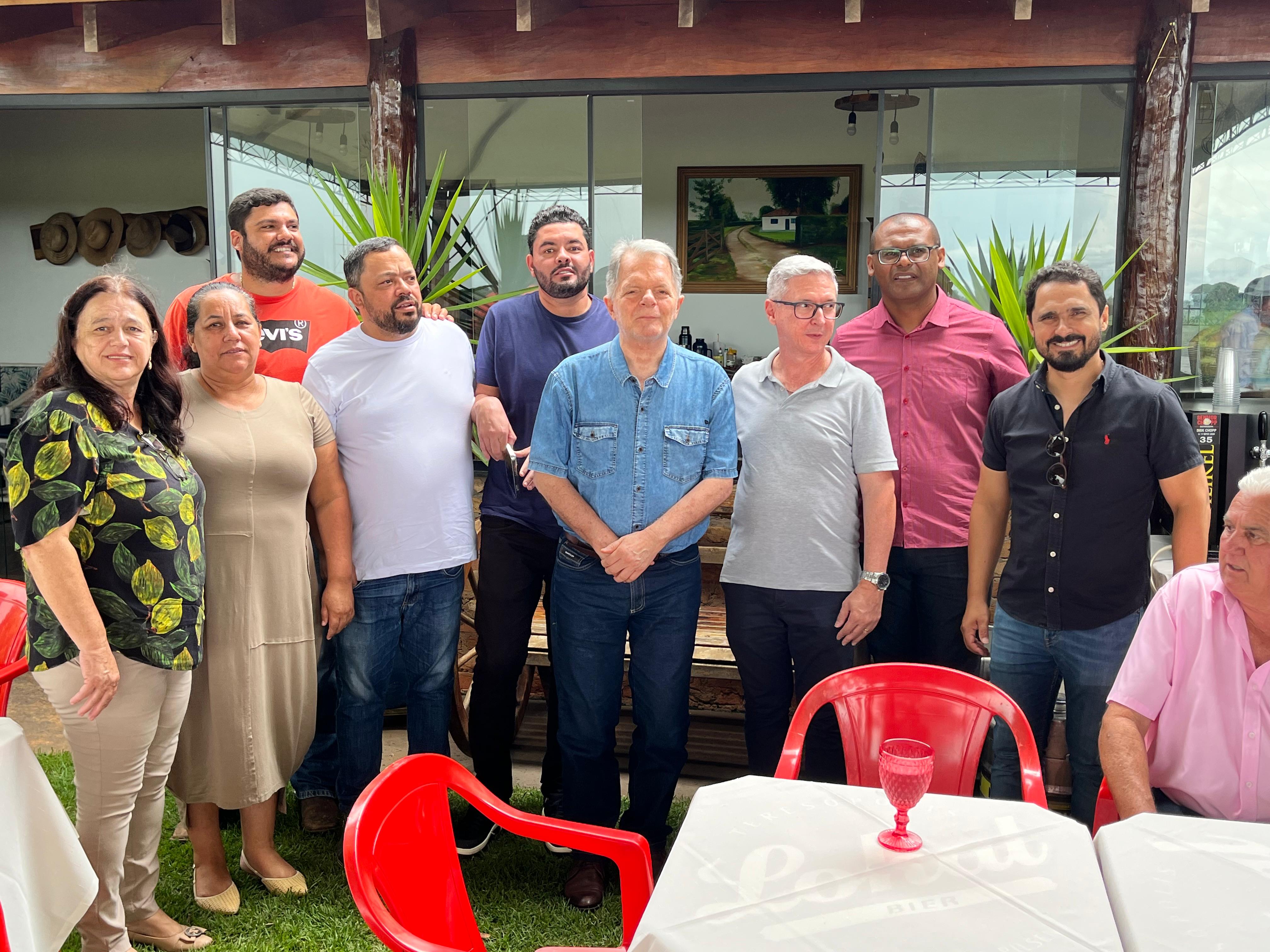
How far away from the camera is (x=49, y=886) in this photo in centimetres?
204

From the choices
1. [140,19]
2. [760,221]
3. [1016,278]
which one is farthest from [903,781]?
[760,221]

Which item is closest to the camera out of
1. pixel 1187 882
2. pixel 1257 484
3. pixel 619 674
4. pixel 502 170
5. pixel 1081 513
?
pixel 1187 882

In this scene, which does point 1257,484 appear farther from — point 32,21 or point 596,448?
point 32,21

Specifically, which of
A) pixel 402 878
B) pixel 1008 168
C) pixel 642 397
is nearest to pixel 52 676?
pixel 402 878

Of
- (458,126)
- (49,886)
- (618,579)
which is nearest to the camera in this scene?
(49,886)

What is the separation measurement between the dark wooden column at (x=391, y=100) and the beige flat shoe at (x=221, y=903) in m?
3.46

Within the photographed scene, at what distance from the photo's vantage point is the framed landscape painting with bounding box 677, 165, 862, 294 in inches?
332

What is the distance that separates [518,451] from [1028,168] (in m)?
3.56

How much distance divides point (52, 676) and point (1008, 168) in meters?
4.63

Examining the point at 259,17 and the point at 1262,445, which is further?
the point at 259,17

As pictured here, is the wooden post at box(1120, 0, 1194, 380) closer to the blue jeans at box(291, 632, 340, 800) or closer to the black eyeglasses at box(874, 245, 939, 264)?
the black eyeglasses at box(874, 245, 939, 264)

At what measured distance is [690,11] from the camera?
174 inches

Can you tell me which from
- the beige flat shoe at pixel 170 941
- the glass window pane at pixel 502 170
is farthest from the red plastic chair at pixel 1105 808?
the glass window pane at pixel 502 170

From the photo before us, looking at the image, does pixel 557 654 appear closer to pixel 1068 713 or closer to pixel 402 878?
pixel 402 878
